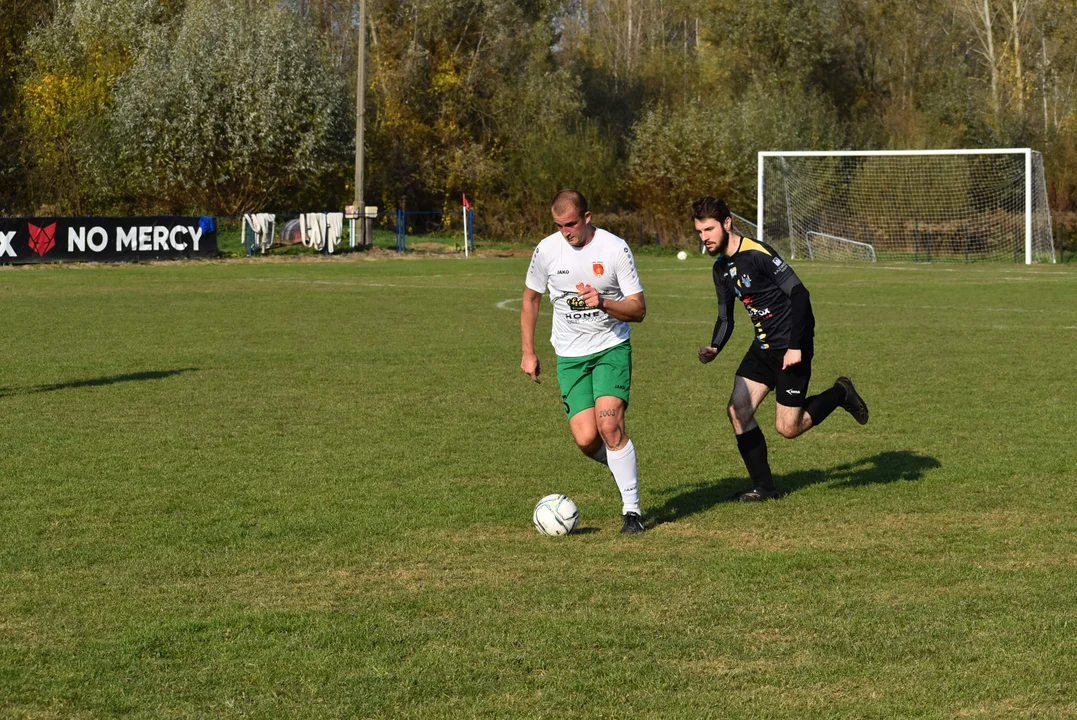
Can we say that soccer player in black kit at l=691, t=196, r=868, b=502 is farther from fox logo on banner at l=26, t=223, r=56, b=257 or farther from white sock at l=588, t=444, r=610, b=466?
fox logo on banner at l=26, t=223, r=56, b=257

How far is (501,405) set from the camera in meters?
13.3

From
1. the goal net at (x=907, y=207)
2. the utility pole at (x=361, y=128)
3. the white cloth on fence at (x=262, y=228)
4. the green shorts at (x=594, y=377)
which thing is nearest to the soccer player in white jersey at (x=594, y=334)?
the green shorts at (x=594, y=377)

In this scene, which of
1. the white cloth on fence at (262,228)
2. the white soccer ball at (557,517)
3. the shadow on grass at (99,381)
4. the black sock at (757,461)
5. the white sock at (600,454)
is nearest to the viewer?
the white soccer ball at (557,517)

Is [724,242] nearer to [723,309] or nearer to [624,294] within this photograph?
[723,309]

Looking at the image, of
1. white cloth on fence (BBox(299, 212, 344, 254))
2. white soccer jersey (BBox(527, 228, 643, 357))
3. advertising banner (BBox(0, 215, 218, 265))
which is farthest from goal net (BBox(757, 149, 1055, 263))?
white soccer jersey (BBox(527, 228, 643, 357))

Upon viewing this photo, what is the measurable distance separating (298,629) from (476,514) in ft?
8.44

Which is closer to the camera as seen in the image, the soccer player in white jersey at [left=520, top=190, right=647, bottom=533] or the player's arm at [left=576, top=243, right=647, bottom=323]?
the player's arm at [left=576, top=243, right=647, bottom=323]

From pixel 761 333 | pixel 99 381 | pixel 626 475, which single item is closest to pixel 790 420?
pixel 761 333

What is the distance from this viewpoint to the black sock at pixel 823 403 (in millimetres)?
9273

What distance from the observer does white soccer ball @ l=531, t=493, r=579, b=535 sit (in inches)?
305

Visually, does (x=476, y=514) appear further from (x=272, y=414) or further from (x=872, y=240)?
(x=872, y=240)

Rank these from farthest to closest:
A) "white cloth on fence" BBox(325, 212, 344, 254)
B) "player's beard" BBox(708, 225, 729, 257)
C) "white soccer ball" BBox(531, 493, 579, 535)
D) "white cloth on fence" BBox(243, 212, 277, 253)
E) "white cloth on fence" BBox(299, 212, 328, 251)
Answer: "white cloth on fence" BBox(325, 212, 344, 254) < "white cloth on fence" BBox(299, 212, 328, 251) < "white cloth on fence" BBox(243, 212, 277, 253) < "player's beard" BBox(708, 225, 729, 257) < "white soccer ball" BBox(531, 493, 579, 535)

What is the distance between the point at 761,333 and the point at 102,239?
33.7 metres

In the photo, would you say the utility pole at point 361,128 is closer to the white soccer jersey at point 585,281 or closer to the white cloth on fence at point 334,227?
the white cloth on fence at point 334,227
